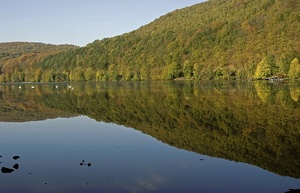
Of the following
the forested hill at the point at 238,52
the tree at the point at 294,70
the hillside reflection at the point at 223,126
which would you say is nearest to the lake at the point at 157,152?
the hillside reflection at the point at 223,126

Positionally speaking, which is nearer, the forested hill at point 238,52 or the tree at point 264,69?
the tree at point 264,69

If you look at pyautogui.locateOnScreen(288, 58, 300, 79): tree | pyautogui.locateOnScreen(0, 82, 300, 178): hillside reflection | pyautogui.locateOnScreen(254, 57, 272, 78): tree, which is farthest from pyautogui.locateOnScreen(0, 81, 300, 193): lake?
pyautogui.locateOnScreen(254, 57, 272, 78): tree

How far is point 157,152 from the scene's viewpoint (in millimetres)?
17625

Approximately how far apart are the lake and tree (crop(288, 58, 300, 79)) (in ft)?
228

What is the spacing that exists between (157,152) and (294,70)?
87.8 metres

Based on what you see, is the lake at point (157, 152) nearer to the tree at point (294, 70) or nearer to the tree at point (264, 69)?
the tree at point (294, 70)

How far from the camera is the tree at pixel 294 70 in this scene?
313 feet

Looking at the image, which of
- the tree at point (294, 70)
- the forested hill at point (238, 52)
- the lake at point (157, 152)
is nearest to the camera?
the lake at point (157, 152)

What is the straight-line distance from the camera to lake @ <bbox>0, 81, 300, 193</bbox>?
12.6 metres

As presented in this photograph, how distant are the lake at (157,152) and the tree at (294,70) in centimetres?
6957

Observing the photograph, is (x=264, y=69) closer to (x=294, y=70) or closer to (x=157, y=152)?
(x=294, y=70)

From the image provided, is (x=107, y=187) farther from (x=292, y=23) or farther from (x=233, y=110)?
(x=292, y=23)

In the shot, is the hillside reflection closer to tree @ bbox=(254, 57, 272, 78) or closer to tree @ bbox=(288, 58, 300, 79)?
tree @ bbox=(288, 58, 300, 79)

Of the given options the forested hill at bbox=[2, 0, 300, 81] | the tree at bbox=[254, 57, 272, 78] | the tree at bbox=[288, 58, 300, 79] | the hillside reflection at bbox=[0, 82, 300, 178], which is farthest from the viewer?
the forested hill at bbox=[2, 0, 300, 81]
